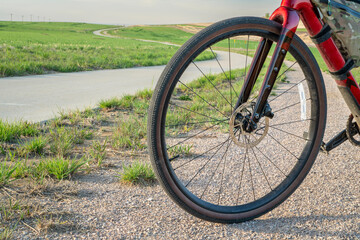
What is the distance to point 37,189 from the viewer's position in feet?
7.34

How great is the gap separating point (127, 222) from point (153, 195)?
1.30 ft

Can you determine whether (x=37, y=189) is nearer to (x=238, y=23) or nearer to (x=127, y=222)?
(x=127, y=222)

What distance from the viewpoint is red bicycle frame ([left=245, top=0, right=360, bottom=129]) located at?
6.04ft

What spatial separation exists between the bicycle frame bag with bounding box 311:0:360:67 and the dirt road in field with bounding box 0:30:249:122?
318 centimetres

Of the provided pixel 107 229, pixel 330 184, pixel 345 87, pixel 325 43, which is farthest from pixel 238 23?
pixel 330 184

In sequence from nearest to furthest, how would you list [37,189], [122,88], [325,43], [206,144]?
[325,43] → [37,189] → [206,144] → [122,88]

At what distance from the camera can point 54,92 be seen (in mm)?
6008

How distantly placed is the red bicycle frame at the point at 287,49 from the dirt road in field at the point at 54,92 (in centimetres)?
278

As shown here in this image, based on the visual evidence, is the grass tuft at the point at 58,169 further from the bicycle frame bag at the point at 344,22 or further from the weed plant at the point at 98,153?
the bicycle frame bag at the point at 344,22

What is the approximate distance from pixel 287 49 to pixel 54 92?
5033 mm

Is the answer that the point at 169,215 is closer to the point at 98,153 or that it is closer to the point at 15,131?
the point at 98,153

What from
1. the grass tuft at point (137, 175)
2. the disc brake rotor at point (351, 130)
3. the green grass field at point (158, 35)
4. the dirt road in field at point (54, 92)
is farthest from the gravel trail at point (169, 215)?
the green grass field at point (158, 35)

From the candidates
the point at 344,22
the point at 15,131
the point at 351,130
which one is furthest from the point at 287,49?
the point at 15,131

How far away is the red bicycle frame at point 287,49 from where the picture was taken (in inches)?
72.5
